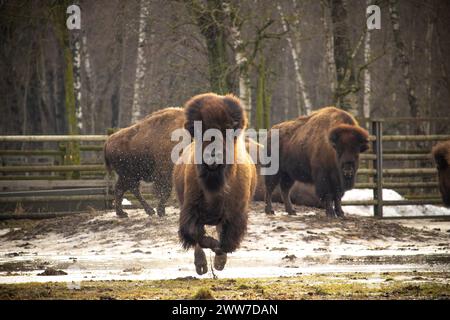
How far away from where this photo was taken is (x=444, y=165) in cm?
1477

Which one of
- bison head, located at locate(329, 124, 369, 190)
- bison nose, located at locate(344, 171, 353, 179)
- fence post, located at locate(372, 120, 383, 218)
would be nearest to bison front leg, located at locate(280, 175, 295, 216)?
bison head, located at locate(329, 124, 369, 190)

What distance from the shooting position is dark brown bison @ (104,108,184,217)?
45.2 feet

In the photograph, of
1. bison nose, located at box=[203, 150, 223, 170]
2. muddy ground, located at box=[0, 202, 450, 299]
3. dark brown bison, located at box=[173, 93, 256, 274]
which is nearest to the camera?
muddy ground, located at box=[0, 202, 450, 299]

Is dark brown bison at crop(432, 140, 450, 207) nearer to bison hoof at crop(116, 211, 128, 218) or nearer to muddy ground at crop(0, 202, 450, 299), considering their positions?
muddy ground at crop(0, 202, 450, 299)

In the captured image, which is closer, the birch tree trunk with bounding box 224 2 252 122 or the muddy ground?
the muddy ground

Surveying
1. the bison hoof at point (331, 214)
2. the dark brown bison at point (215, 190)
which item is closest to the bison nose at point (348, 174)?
the bison hoof at point (331, 214)

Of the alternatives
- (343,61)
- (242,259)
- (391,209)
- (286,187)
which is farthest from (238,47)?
(242,259)

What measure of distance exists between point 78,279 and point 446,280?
11.4 feet

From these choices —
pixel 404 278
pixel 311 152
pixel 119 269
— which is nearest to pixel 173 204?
pixel 311 152

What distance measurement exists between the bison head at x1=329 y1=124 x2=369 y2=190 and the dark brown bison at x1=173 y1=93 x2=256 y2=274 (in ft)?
14.9

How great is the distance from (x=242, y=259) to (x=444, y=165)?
19.2 ft

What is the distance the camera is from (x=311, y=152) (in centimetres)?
1445

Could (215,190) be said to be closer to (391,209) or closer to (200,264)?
(200,264)

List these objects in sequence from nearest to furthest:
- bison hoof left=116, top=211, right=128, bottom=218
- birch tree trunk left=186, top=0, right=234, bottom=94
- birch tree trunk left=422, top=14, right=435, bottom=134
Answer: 1. bison hoof left=116, top=211, right=128, bottom=218
2. birch tree trunk left=186, top=0, right=234, bottom=94
3. birch tree trunk left=422, top=14, right=435, bottom=134
